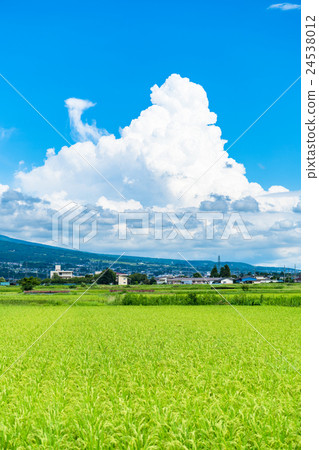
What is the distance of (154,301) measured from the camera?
143 feet

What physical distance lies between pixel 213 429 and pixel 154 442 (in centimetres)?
118

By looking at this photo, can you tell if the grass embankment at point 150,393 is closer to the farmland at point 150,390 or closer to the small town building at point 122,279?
the farmland at point 150,390

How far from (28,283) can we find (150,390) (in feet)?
160

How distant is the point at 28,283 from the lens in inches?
2179

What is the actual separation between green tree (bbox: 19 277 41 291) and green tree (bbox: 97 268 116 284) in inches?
334

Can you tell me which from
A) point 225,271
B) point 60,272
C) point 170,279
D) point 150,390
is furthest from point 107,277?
point 150,390

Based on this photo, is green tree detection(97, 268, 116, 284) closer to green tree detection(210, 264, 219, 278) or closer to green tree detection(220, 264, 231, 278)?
green tree detection(210, 264, 219, 278)

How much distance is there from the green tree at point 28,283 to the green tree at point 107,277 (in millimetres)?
8487

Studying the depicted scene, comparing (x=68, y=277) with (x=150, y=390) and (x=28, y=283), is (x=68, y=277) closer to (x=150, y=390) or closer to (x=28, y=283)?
(x=28, y=283)

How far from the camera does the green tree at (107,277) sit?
56781 mm

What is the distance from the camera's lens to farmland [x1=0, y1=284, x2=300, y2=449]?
288 inches

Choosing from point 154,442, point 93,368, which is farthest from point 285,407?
point 93,368

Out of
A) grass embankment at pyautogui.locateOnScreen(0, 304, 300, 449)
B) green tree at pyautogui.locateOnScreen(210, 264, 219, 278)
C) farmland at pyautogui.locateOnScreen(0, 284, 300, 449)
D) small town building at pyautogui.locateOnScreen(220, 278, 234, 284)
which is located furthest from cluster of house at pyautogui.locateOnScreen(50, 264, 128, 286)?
grass embankment at pyautogui.locateOnScreen(0, 304, 300, 449)
